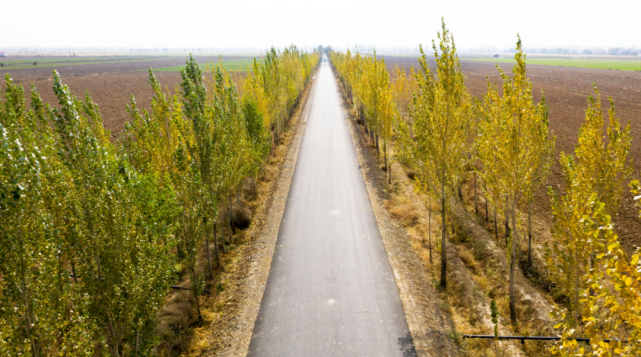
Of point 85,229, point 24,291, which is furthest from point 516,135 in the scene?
point 24,291

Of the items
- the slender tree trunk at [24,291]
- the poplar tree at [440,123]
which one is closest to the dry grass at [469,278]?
the poplar tree at [440,123]

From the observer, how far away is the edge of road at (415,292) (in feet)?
41.4

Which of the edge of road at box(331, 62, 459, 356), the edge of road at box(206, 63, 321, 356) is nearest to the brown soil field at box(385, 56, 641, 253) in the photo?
the edge of road at box(331, 62, 459, 356)

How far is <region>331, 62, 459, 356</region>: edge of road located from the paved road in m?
0.37

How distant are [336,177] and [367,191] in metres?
3.85

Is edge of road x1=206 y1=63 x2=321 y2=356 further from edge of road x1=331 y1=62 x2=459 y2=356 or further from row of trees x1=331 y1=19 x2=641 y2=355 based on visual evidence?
row of trees x1=331 y1=19 x2=641 y2=355

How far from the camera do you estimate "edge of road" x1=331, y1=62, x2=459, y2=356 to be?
12625 millimetres

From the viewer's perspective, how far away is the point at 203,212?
14109 mm

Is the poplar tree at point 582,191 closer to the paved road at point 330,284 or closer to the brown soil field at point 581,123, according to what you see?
the brown soil field at point 581,123

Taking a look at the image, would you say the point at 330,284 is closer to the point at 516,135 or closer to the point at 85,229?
the point at 516,135

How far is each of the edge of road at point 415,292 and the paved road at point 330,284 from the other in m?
0.37

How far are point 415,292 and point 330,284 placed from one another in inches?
160

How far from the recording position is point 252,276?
16.9 metres

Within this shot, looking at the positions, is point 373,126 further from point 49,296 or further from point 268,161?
point 49,296
